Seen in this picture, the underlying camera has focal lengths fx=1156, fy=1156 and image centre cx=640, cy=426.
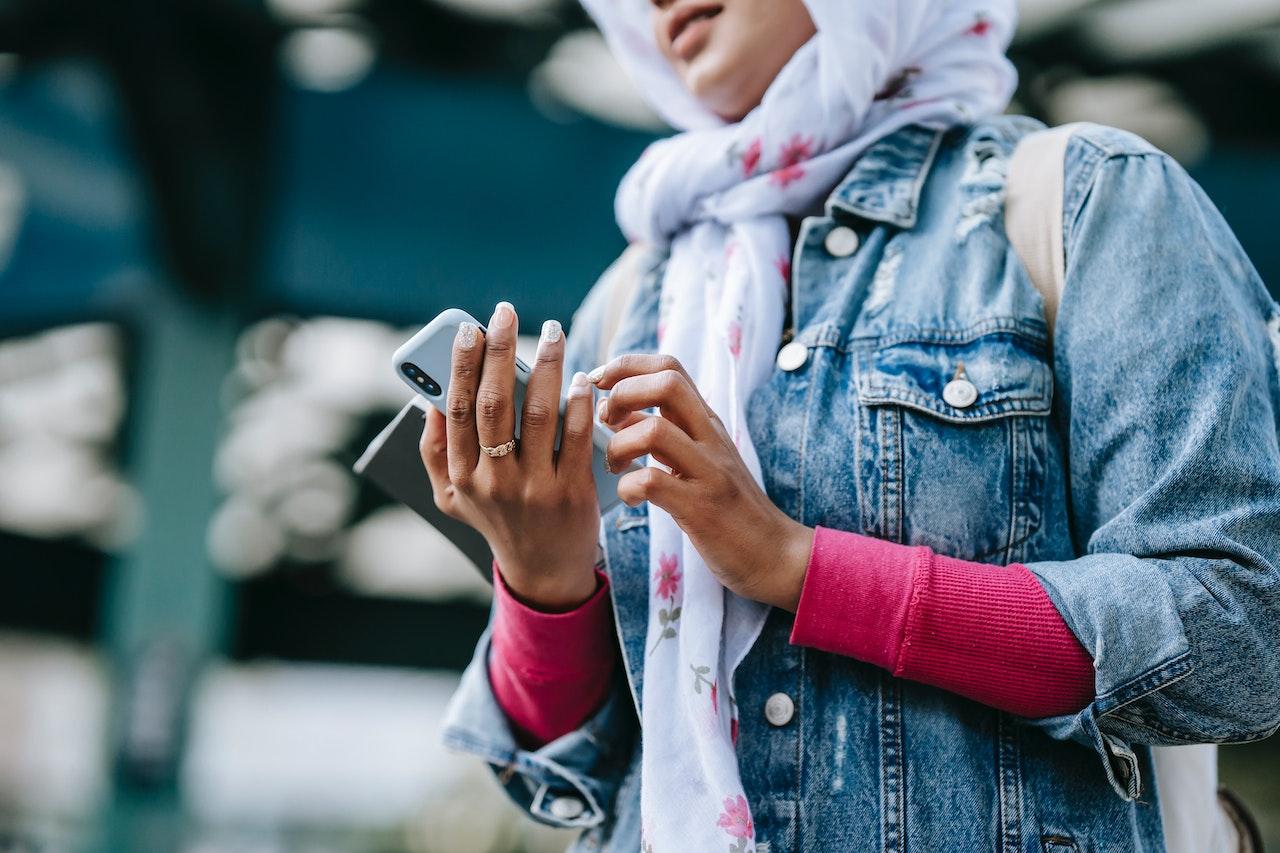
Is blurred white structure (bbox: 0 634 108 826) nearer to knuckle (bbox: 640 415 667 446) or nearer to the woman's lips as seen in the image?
the woman's lips

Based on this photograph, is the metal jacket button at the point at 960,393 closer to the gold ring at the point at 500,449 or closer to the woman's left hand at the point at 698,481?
the woman's left hand at the point at 698,481

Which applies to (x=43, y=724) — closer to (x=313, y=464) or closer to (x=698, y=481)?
(x=313, y=464)

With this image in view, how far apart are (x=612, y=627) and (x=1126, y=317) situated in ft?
1.63

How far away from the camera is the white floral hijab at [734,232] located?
875 mm

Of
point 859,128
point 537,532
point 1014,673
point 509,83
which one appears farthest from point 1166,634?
point 509,83

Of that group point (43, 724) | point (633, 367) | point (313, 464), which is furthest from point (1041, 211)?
point (43, 724)

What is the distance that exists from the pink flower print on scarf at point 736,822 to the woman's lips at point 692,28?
711 millimetres

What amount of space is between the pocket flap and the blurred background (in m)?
3.95

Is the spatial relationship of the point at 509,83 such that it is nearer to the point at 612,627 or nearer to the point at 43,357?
the point at 43,357

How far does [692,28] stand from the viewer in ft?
3.73

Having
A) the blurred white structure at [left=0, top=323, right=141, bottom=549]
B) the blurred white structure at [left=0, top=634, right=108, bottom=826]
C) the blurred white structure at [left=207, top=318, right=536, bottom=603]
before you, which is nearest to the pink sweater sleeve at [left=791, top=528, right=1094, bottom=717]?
the blurred white structure at [left=207, top=318, right=536, bottom=603]

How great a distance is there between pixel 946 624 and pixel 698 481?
0.66 ft

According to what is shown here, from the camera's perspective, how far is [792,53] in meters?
1.12

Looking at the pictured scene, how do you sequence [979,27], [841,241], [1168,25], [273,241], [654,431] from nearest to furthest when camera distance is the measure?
[654,431] < [841,241] < [979,27] < [1168,25] < [273,241]
